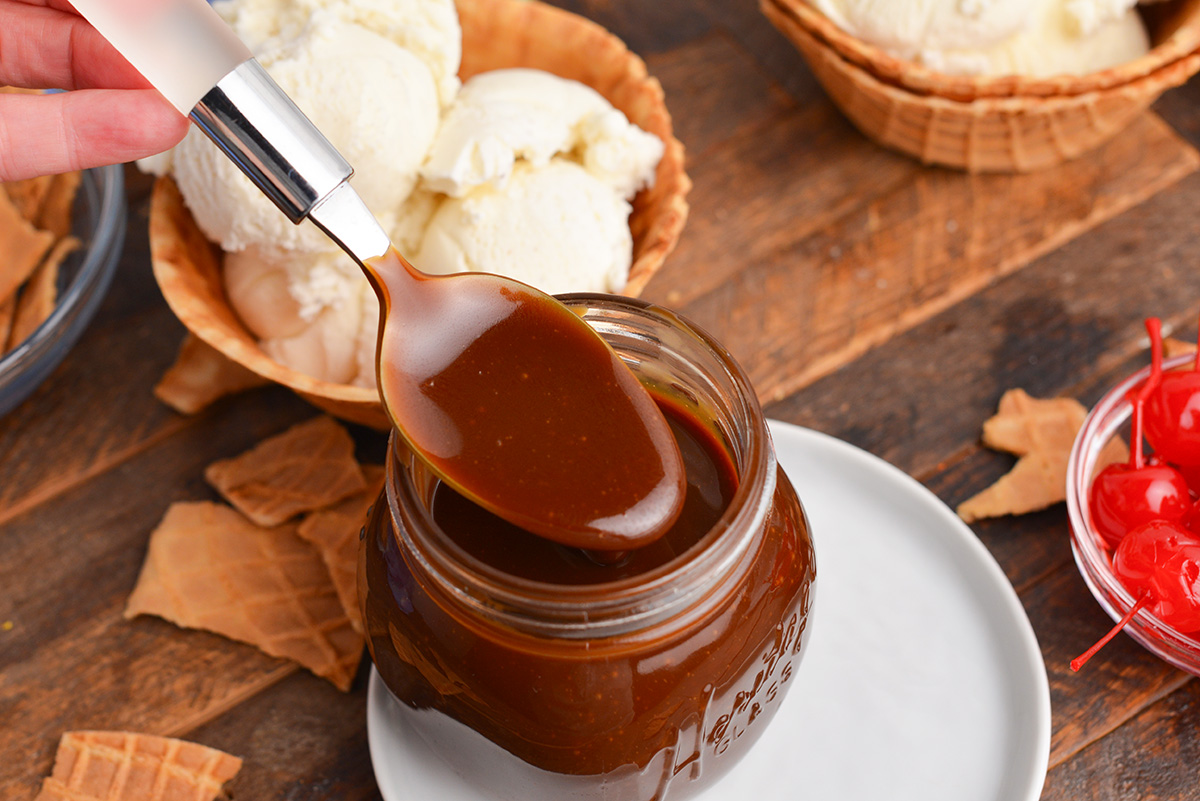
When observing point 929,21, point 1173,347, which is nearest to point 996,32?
point 929,21

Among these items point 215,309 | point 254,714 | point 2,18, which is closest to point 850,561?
point 254,714

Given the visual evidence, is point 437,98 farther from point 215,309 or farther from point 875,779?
point 875,779

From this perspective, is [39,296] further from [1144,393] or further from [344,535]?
[1144,393]

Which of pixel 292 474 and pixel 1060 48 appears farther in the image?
pixel 1060 48

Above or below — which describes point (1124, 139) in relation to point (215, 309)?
below

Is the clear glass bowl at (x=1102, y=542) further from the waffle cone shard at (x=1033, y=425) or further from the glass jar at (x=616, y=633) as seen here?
the glass jar at (x=616, y=633)
